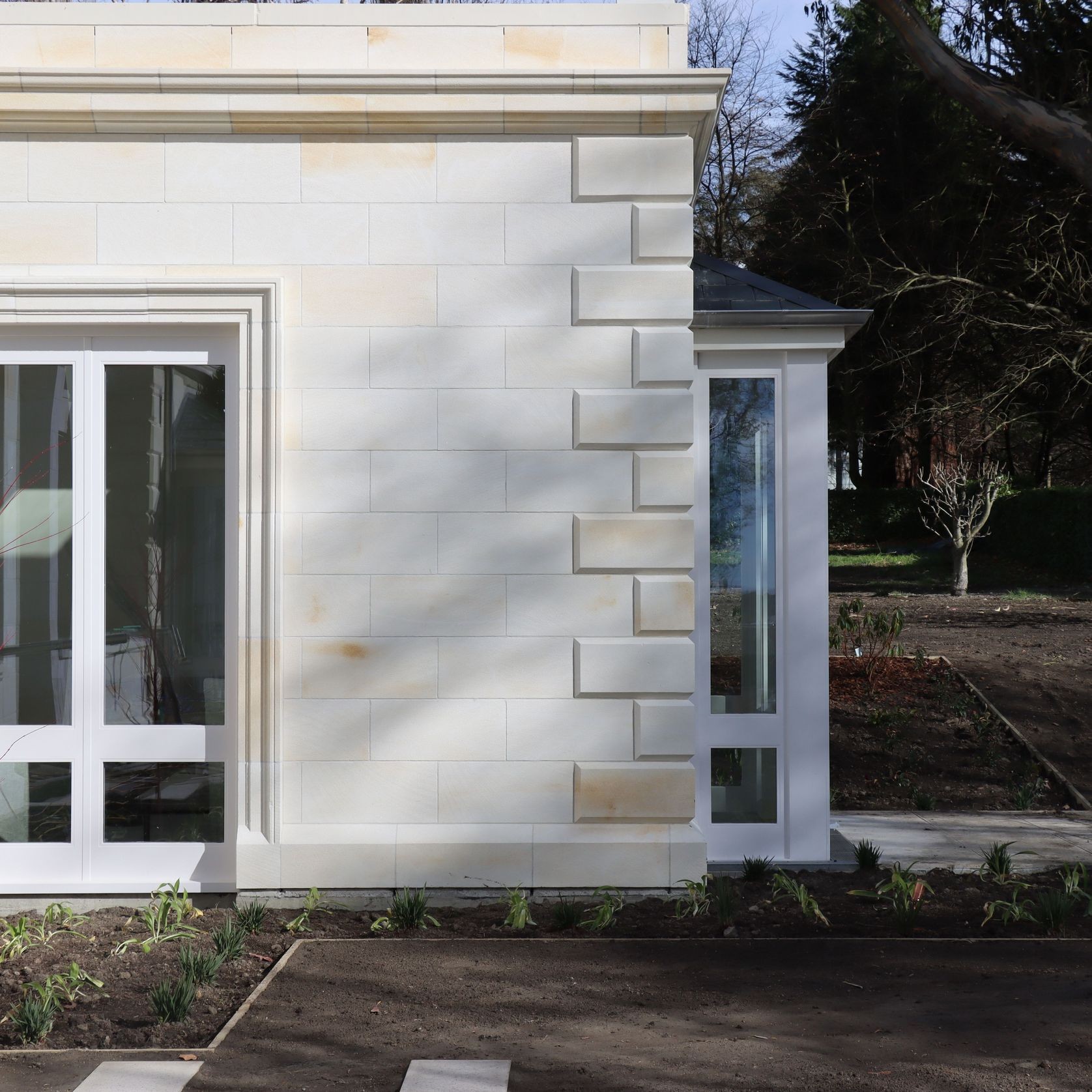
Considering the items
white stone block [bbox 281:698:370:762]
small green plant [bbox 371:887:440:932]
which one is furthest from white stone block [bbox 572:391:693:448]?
small green plant [bbox 371:887:440:932]

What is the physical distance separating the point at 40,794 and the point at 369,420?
2317mm

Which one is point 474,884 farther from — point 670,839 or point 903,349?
point 903,349

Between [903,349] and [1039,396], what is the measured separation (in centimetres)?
244

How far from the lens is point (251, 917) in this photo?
15.5 feet

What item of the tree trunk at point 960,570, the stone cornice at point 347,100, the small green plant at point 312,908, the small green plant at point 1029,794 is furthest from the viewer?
the tree trunk at point 960,570

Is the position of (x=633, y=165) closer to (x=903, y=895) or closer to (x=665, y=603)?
(x=665, y=603)

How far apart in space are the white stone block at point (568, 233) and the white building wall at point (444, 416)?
0.04 ft

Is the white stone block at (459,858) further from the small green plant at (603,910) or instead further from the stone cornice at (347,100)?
the stone cornice at (347,100)

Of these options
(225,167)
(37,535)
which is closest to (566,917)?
(37,535)

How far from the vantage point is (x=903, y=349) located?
19.2 metres

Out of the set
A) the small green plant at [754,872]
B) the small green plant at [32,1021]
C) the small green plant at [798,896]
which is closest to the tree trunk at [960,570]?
the small green plant at [754,872]

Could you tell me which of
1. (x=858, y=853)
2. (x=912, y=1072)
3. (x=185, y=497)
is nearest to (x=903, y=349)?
(x=858, y=853)

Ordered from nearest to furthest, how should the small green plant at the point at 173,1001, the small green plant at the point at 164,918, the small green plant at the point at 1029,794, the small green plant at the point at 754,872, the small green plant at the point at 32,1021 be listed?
the small green plant at the point at 32,1021 → the small green plant at the point at 173,1001 → the small green plant at the point at 164,918 → the small green plant at the point at 754,872 → the small green plant at the point at 1029,794

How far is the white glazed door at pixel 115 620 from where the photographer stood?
530 cm
